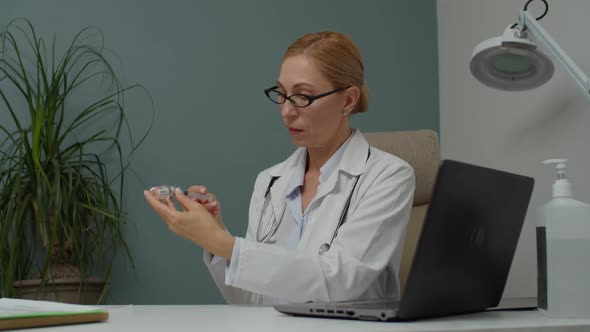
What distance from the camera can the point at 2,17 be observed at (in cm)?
276

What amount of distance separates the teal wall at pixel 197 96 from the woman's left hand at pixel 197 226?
160 cm

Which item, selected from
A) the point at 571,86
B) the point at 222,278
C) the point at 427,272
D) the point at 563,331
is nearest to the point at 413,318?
the point at 427,272

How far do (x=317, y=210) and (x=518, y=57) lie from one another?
2.32ft

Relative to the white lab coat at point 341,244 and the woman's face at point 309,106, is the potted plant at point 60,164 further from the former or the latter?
the woman's face at point 309,106

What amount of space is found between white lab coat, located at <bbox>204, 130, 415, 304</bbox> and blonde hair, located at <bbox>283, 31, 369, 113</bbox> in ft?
0.51

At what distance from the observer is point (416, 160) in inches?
78.4

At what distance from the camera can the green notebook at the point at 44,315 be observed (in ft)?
2.81

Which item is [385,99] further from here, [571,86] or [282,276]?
[282,276]

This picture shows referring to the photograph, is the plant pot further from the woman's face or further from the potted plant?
the woman's face

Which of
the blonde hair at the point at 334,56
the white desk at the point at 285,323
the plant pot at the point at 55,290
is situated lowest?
the plant pot at the point at 55,290

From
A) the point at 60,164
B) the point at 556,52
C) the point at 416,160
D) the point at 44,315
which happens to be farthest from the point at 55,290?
the point at 556,52

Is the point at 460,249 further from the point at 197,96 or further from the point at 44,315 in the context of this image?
the point at 197,96

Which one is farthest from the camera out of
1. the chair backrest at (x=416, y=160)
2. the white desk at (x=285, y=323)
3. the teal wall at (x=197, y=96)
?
the teal wall at (x=197, y=96)

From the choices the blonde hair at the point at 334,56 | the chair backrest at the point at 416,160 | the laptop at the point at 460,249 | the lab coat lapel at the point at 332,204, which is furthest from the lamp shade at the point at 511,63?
the laptop at the point at 460,249
